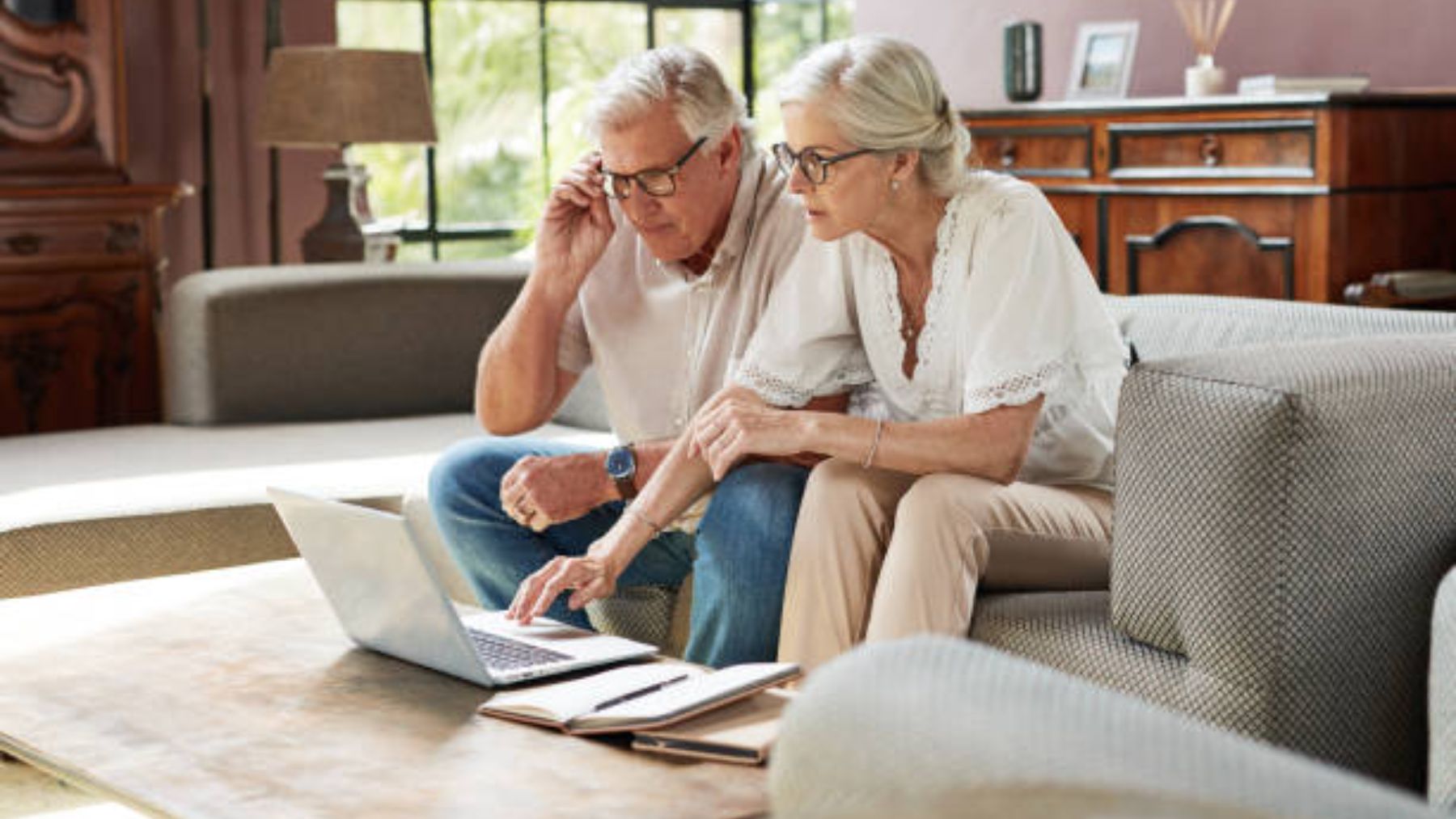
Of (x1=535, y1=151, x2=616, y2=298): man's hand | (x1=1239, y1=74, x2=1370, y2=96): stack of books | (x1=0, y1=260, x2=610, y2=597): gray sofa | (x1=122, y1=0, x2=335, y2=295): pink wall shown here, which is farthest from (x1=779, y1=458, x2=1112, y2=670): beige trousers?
(x1=122, y1=0, x2=335, y2=295): pink wall

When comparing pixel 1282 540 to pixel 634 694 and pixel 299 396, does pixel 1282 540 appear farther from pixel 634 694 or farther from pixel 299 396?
pixel 299 396

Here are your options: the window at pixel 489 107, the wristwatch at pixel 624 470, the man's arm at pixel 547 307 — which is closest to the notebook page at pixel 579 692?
the wristwatch at pixel 624 470

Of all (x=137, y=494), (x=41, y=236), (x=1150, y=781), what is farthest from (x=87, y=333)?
(x=1150, y=781)

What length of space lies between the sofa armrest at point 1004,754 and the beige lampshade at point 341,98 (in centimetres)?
388

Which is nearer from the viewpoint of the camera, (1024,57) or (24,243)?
(24,243)

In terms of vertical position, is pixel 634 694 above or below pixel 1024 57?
below

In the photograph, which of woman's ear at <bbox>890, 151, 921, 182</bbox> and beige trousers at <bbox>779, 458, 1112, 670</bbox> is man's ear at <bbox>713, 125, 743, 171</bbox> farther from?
beige trousers at <bbox>779, 458, 1112, 670</bbox>

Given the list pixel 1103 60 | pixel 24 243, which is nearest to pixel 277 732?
pixel 24 243

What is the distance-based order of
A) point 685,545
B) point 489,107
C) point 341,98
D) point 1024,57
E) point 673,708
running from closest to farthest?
point 673,708, point 685,545, point 341,98, point 1024,57, point 489,107

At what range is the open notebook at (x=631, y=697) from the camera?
1576 millimetres

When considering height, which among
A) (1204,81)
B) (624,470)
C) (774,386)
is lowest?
(624,470)

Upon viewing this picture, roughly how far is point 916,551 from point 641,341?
698 mm

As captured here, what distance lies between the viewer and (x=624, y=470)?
238 cm

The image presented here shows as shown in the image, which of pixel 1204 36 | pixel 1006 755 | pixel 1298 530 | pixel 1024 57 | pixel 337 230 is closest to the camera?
pixel 1006 755
